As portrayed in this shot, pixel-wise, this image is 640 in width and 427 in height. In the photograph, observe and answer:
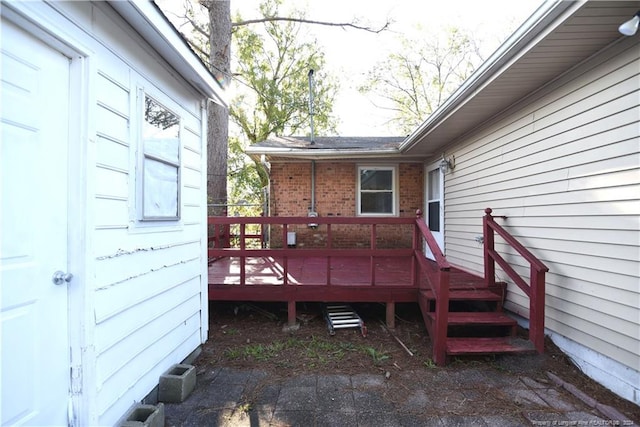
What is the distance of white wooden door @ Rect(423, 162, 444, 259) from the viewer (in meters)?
6.05

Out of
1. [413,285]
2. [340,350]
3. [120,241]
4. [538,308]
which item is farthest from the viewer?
[413,285]

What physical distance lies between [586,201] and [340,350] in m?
2.72

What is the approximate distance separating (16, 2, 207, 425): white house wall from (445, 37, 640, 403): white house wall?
11.8 feet

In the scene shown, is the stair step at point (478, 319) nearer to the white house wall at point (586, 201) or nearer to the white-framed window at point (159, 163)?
the white house wall at point (586, 201)

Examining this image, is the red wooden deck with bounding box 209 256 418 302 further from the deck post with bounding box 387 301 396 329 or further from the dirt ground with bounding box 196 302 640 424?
the dirt ground with bounding box 196 302 640 424

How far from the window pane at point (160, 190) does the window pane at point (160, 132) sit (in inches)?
3.6

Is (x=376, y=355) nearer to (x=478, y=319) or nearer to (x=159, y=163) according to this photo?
(x=478, y=319)

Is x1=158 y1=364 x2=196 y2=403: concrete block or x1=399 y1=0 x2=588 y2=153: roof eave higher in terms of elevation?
x1=399 y1=0 x2=588 y2=153: roof eave

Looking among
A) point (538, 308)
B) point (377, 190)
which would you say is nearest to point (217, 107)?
point (377, 190)

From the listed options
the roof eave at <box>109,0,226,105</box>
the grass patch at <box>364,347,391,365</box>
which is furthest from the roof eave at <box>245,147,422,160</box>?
the grass patch at <box>364,347,391,365</box>

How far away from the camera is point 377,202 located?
290 inches

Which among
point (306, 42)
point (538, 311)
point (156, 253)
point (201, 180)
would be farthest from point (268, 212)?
point (306, 42)

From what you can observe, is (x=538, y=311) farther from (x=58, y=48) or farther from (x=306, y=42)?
(x=306, y=42)

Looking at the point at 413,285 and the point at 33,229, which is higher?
the point at 33,229
